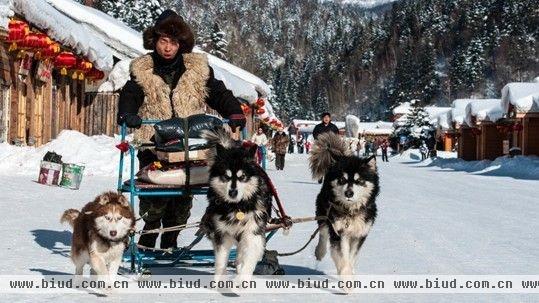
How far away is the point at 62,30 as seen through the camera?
70.8 ft

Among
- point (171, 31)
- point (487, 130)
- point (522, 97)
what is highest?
point (522, 97)

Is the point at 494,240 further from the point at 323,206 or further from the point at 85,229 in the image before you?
the point at 85,229

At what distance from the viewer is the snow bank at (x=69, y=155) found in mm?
17672

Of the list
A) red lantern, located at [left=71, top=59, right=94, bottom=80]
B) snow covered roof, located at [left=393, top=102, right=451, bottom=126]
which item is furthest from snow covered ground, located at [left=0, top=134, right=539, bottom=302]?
snow covered roof, located at [left=393, top=102, right=451, bottom=126]

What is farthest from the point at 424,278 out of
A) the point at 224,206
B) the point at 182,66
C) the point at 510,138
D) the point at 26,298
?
the point at 510,138

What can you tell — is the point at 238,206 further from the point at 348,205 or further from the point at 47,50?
the point at 47,50

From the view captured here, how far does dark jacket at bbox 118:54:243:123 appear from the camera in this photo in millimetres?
6445

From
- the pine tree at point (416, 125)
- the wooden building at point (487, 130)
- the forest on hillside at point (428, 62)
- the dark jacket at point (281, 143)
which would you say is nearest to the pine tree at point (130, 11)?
the pine tree at point (416, 125)

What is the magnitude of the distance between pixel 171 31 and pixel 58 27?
15703 millimetres

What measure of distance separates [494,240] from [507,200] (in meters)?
7.84

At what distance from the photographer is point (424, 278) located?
660 cm

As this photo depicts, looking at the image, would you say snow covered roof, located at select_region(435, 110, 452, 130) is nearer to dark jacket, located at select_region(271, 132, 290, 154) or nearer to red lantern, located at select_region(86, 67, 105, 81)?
dark jacket, located at select_region(271, 132, 290, 154)

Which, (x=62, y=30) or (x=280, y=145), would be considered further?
(x=280, y=145)

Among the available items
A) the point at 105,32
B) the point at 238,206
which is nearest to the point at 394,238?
the point at 238,206
